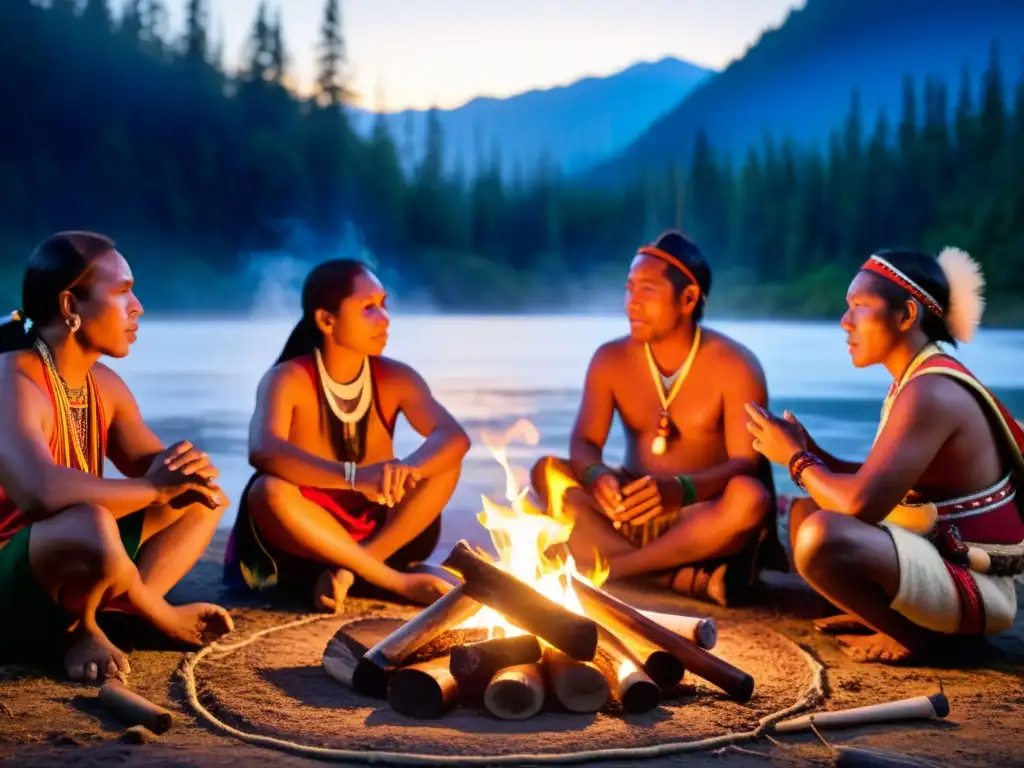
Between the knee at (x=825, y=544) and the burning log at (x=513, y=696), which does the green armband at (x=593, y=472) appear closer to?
the knee at (x=825, y=544)

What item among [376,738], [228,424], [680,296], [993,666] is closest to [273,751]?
[376,738]

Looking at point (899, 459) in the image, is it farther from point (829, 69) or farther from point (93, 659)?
point (829, 69)

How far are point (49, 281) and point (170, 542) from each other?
0.96 meters

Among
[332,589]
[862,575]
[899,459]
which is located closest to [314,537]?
[332,589]

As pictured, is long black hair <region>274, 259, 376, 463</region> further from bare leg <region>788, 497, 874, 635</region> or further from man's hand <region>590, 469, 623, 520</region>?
bare leg <region>788, 497, 874, 635</region>

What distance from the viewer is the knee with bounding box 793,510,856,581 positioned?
346 cm

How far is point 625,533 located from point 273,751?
2380 mm

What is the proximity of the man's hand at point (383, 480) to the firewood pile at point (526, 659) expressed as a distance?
0.85 metres

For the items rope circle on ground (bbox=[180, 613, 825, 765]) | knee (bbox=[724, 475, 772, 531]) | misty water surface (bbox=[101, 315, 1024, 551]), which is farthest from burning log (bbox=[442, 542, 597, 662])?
misty water surface (bbox=[101, 315, 1024, 551])

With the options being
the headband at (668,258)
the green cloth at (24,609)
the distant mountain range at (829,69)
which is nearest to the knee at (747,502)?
the headband at (668,258)

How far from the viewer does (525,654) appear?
3074mm

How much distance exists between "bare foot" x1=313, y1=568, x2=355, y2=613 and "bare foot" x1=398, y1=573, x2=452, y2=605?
215 mm

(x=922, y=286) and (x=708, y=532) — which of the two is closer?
(x=922, y=286)

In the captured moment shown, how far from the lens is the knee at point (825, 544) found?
346 centimetres
